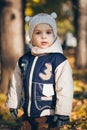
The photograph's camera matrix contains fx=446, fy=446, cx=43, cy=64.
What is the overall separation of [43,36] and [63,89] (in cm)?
61

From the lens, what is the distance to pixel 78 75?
14117mm

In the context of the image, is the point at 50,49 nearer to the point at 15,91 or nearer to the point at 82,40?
the point at 15,91

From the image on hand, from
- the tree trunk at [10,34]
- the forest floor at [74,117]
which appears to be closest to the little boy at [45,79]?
the forest floor at [74,117]

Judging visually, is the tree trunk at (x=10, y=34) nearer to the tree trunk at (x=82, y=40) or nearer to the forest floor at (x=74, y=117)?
the forest floor at (x=74, y=117)

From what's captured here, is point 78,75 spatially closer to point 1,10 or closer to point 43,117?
point 1,10

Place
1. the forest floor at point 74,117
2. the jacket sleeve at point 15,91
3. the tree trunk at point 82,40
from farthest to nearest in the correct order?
1. the tree trunk at point 82,40
2. the forest floor at point 74,117
3. the jacket sleeve at point 15,91

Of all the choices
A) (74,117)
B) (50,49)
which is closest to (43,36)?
(50,49)

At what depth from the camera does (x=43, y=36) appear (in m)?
4.70

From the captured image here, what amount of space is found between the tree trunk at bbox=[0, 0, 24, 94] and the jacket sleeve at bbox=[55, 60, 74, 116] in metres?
5.08

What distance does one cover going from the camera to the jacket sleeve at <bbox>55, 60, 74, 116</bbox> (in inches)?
177

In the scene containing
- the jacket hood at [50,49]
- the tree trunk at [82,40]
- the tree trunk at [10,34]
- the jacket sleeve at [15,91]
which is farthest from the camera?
the tree trunk at [82,40]

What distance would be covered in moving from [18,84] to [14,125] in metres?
2.87

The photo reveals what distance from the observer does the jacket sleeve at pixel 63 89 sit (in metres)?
4.50

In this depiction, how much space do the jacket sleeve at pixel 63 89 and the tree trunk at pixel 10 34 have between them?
16.7ft
